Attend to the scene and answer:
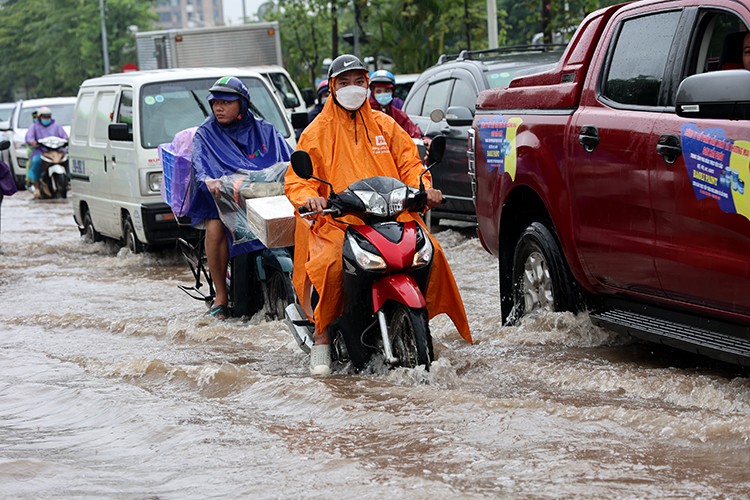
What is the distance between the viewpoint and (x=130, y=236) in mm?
13859

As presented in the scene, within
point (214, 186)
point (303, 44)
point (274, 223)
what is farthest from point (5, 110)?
point (274, 223)

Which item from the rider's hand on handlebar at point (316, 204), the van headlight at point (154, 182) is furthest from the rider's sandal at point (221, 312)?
the van headlight at point (154, 182)

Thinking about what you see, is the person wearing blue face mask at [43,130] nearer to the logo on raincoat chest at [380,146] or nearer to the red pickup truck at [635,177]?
the red pickup truck at [635,177]

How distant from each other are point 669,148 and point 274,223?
2.47 meters

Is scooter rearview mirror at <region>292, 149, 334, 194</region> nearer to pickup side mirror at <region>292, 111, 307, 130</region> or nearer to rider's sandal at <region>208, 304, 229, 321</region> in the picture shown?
rider's sandal at <region>208, 304, 229, 321</region>

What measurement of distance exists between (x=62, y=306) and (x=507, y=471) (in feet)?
21.3

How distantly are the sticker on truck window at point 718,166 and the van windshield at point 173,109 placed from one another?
25.1 feet

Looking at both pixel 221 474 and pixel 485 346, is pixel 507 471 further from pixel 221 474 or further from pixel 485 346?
pixel 485 346

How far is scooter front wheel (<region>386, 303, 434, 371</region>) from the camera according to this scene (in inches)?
248

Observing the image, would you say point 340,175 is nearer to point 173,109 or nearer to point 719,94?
point 719,94

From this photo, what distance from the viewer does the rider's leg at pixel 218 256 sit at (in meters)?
8.96

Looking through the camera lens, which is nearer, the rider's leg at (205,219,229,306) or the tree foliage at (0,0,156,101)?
the rider's leg at (205,219,229,306)

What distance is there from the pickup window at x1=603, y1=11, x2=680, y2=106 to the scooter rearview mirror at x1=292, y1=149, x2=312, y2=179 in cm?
153

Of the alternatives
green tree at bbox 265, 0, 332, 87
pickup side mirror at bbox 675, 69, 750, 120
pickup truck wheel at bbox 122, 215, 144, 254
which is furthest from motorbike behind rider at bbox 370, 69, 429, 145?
green tree at bbox 265, 0, 332, 87
